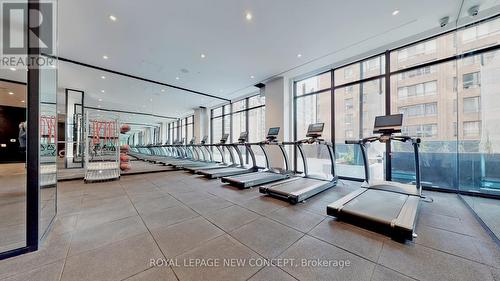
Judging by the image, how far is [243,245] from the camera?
1.96 m

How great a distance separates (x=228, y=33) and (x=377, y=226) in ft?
16.0

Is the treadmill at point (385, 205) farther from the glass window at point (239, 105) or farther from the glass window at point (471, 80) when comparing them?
the glass window at point (239, 105)

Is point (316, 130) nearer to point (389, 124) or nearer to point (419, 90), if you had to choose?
point (389, 124)

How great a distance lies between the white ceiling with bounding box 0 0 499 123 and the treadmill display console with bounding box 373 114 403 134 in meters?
2.19

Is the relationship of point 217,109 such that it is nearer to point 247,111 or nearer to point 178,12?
point 247,111

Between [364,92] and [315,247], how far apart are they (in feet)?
17.8

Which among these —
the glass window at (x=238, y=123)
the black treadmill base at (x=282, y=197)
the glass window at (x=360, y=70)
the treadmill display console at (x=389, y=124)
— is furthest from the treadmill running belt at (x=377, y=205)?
the glass window at (x=238, y=123)

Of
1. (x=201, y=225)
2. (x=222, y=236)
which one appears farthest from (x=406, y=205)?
(x=201, y=225)

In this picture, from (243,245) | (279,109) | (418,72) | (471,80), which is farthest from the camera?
(279,109)

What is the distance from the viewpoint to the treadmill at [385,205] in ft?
7.10

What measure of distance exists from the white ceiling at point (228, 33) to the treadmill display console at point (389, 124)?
2186 millimetres

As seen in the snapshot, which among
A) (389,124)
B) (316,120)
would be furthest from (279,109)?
(389,124)

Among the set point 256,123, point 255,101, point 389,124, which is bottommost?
point 389,124

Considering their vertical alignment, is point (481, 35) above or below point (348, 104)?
above
